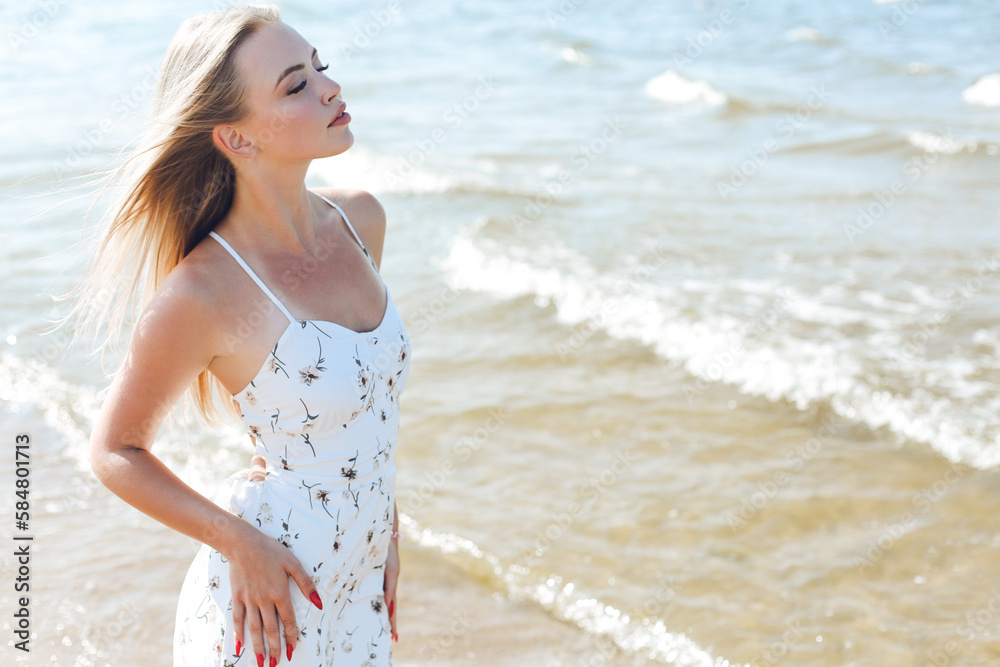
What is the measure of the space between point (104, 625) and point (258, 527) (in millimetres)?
2208

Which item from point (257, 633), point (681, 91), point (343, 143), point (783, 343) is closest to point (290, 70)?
point (343, 143)

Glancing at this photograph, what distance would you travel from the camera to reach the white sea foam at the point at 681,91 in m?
15.2

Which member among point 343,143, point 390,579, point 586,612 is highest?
point 343,143

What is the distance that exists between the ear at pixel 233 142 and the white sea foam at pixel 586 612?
265cm

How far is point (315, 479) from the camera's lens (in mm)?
2213

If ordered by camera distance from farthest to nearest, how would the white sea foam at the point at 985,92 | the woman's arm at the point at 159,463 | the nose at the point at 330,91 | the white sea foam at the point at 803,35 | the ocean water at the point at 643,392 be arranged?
the white sea foam at the point at 803,35
the white sea foam at the point at 985,92
the ocean water at the point at 643,392
the nose at the point at 330,91
the woman's arm at the point at 159,463

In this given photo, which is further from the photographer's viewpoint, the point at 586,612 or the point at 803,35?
the point at 803,35

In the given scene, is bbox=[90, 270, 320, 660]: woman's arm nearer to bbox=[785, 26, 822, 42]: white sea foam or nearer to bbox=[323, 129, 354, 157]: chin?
bbox=[323, 129, 354, 157]: chin

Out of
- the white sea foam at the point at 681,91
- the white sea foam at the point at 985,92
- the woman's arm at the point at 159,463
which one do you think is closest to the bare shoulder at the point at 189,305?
the woman's arm at the point at 159,463

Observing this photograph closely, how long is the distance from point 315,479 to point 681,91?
14626 mm

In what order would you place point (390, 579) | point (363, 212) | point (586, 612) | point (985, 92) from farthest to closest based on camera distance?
point (985, 92) < point (586, 612) < point (363, 212) < point (390, 579)

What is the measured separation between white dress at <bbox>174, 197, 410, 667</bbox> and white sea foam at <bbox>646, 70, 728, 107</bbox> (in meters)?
13.8

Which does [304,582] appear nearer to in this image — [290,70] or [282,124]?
[282,124]

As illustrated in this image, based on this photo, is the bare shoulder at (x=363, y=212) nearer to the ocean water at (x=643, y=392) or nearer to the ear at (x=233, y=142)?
the ear at (x=233, y=142)
